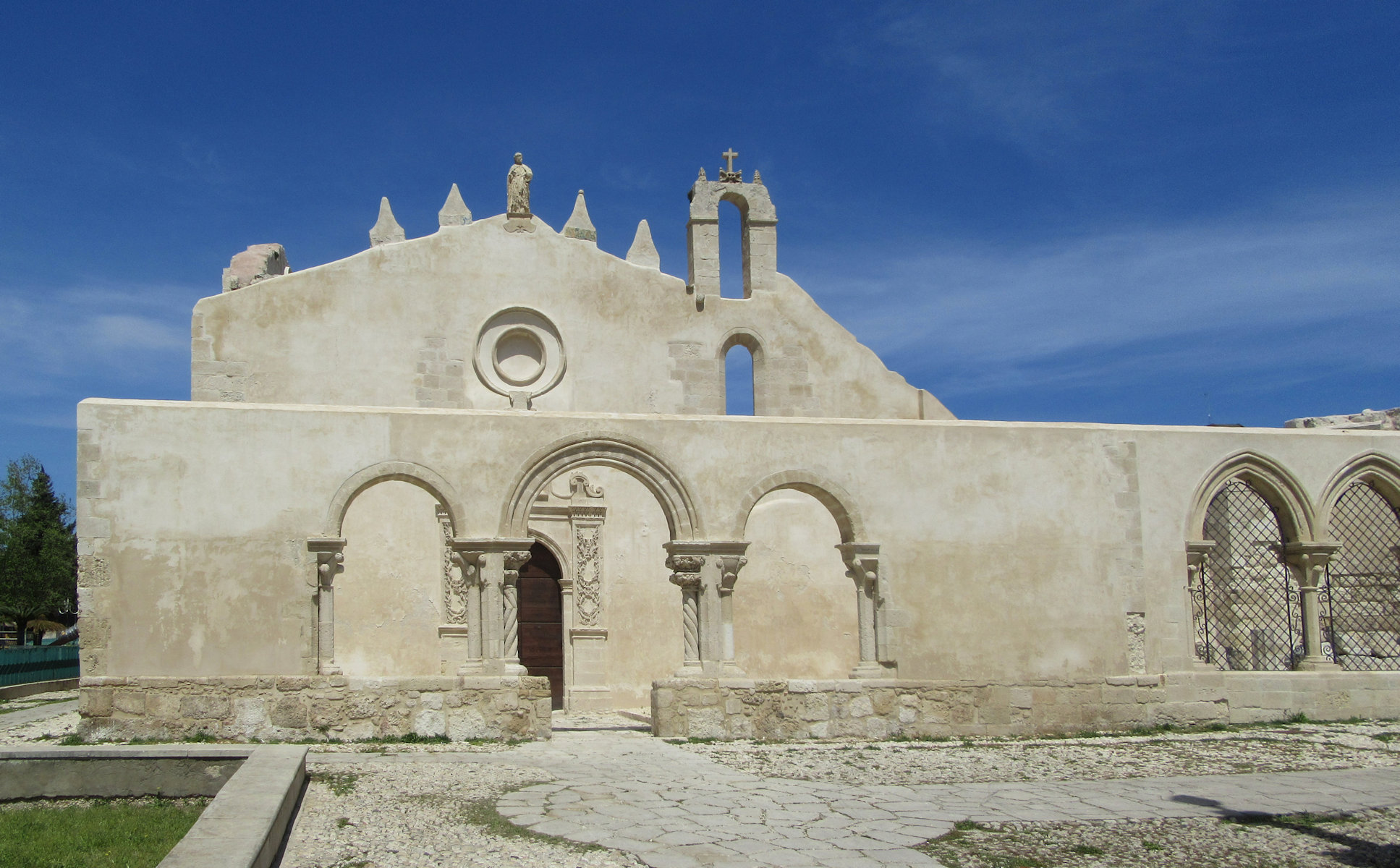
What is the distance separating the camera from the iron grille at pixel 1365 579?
15336mm

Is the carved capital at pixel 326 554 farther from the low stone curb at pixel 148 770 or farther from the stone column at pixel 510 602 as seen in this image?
the low stone curb at pixel 148 770

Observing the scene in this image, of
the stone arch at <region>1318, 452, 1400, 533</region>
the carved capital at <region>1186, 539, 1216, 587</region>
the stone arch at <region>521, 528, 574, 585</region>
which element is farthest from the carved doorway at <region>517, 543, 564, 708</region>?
the stone arch at <region>1318, 452, 1400, 533</region>

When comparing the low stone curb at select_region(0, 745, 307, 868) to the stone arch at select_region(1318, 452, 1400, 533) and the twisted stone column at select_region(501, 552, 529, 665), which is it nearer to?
the twisted stone column at select_region(501, 552, 529, 665)

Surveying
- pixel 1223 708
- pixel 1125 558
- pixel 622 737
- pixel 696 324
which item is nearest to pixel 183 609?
pixel 622 737

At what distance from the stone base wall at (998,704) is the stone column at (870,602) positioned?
1.41ft

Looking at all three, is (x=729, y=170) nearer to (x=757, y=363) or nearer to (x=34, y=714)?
(x=757, y=363)

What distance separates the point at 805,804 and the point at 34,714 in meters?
10.3

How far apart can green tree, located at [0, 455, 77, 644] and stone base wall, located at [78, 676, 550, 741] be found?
20.9 metres

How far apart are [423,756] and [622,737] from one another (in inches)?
85.6

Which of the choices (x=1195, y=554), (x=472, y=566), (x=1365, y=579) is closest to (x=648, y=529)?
(x=472, y=566)

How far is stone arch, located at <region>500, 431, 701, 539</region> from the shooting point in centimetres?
1141

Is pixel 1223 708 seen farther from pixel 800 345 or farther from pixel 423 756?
pixel 423 756

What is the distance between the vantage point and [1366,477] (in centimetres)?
1320

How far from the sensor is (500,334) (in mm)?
15266
